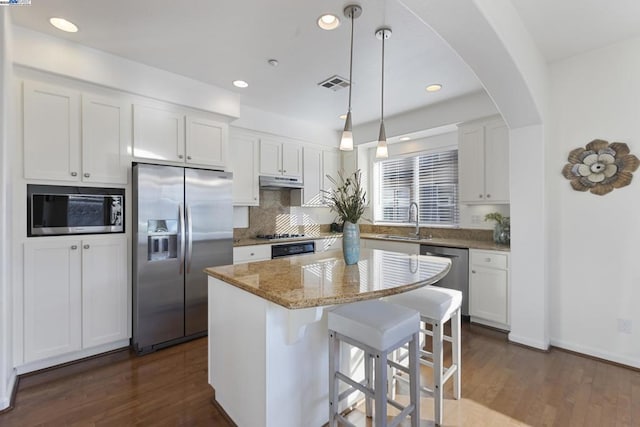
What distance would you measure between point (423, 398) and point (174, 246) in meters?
2.47

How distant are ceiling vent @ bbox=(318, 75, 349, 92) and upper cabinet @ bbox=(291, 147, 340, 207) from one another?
1.42 metres

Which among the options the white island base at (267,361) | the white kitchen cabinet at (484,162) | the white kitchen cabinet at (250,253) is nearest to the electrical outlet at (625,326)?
the white kitchen cabinet at (484,162)

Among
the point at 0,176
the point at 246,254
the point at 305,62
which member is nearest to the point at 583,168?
the point at 305,62

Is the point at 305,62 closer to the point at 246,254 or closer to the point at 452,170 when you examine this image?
the point at 246,254

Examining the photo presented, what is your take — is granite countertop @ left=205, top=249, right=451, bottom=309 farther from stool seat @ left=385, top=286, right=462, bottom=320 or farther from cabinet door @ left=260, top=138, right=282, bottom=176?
cabinet door @ left=260, top=138, right=282, bottom=176

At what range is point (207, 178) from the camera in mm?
3021

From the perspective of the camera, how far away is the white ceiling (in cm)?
198

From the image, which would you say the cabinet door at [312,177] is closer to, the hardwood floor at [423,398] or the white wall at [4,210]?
the hardwood floor at [423,398]

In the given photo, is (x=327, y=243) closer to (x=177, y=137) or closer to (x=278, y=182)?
(x=278, y=182)

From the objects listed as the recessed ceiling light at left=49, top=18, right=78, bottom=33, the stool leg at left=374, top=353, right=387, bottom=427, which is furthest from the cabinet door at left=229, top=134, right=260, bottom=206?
the stool leg at left=374, top=353, right=387, bottom=427

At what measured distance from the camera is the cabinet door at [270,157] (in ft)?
13.2

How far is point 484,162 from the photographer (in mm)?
3443

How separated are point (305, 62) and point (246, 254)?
2.18 metres

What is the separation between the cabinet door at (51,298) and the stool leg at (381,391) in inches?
100
